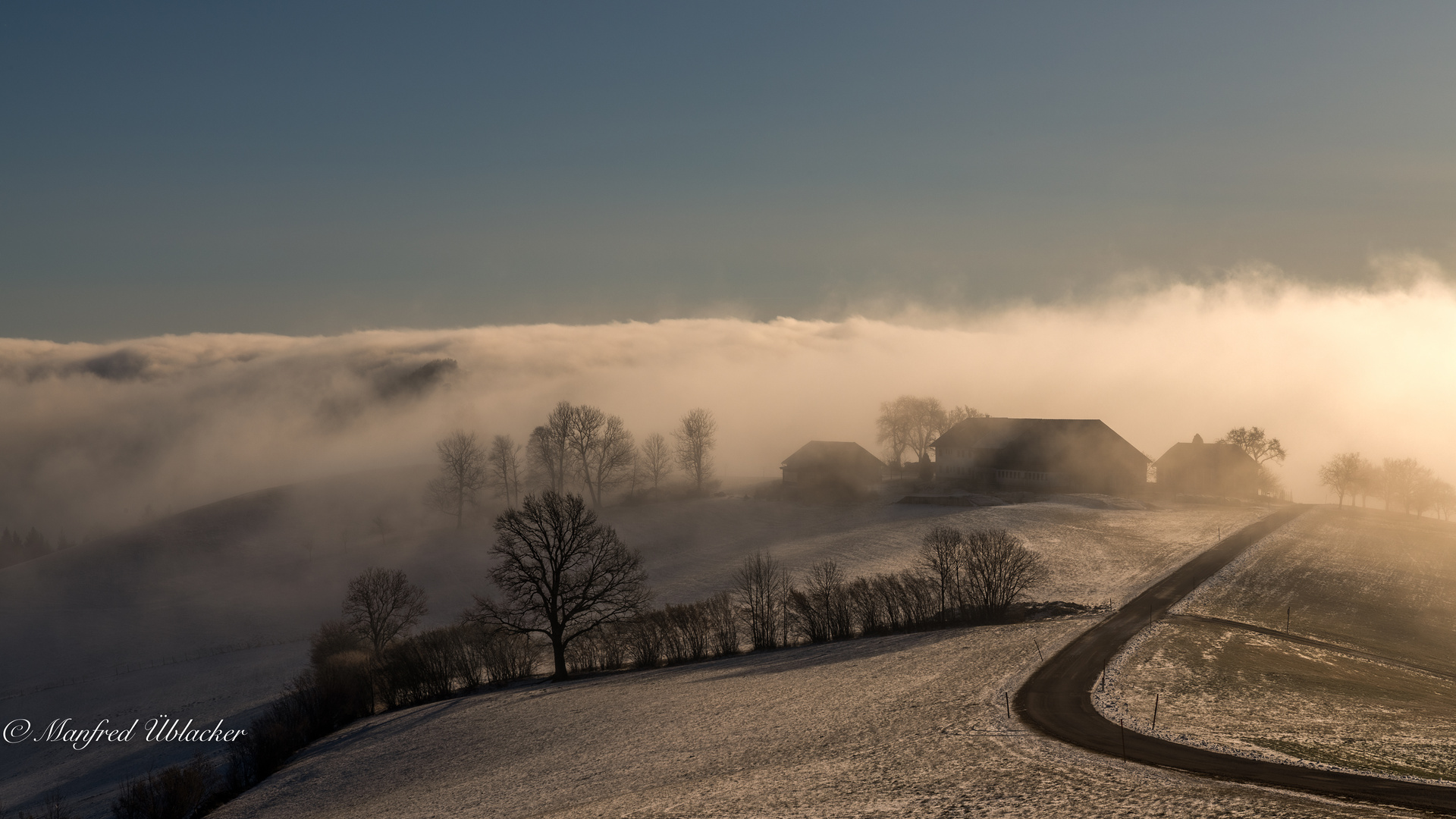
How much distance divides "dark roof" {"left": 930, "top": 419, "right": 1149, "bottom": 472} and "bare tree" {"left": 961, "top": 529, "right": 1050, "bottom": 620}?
60884mm

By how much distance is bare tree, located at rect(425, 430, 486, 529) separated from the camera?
118m

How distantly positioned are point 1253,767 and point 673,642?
3951 centimetres

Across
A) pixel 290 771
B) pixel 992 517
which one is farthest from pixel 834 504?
pixel 290 771

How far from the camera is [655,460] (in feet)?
457

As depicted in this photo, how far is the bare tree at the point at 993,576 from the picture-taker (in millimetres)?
56969

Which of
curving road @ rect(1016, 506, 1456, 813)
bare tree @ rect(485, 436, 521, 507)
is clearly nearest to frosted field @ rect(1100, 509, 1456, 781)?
curving road @ rect(1016, 506, 1456, 813)

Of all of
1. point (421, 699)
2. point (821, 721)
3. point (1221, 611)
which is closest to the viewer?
point (821, 721)

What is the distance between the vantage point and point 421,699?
54.4m

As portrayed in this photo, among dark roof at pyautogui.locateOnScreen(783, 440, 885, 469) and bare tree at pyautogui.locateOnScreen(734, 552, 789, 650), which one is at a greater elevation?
dark roof at pyautogui.locateOnScreen(783, 440, 885, 469)

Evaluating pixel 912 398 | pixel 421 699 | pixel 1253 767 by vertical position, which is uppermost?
pixel 912 398

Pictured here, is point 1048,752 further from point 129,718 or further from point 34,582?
point 34,582

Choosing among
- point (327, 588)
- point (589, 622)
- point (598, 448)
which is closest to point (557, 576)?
point (589, 622)

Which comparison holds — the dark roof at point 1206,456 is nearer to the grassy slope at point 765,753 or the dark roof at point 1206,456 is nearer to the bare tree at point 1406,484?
the bare tree at point 1406,484

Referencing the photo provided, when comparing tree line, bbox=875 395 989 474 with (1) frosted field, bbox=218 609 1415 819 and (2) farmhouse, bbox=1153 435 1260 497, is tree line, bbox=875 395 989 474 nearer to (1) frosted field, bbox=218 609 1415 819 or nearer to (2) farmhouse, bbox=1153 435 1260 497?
(2) farmhouse, bbox=1153 435 1260 497
